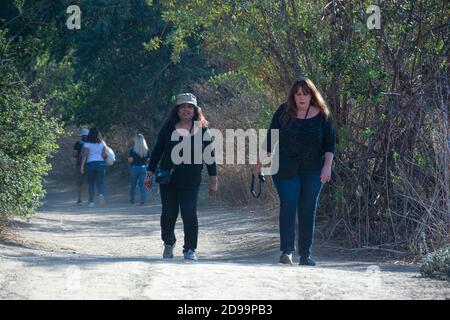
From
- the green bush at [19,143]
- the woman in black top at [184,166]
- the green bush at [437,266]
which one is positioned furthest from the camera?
the green bush at [19,143]

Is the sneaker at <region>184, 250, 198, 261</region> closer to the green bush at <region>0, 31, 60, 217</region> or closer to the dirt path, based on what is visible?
the dirt path

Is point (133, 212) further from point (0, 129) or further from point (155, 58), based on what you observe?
point (0, 129)

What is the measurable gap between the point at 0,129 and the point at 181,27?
109 inches

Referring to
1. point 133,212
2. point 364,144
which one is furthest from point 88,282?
point 133,212

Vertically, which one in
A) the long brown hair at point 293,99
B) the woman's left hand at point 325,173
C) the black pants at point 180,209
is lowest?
the black pants at point 180,209

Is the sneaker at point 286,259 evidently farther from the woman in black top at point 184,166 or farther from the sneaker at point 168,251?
the sneaker at point 168,251

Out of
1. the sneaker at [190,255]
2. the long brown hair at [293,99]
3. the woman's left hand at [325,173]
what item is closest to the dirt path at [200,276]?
the sneaker at [190,255]

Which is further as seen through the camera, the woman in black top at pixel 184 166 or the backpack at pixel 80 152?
the backpack at pixel 80 152

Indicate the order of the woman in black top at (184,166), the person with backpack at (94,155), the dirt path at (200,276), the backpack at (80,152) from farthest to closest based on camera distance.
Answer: the backpack at (80,152) → the person with backpack at (94,155) → the woman in black top at (184,166) → the dirt path at (200,276)

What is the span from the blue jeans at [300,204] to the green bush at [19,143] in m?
4.33

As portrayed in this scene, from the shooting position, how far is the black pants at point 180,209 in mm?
10086

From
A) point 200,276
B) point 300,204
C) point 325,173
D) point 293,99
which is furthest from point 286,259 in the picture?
point 200,276
